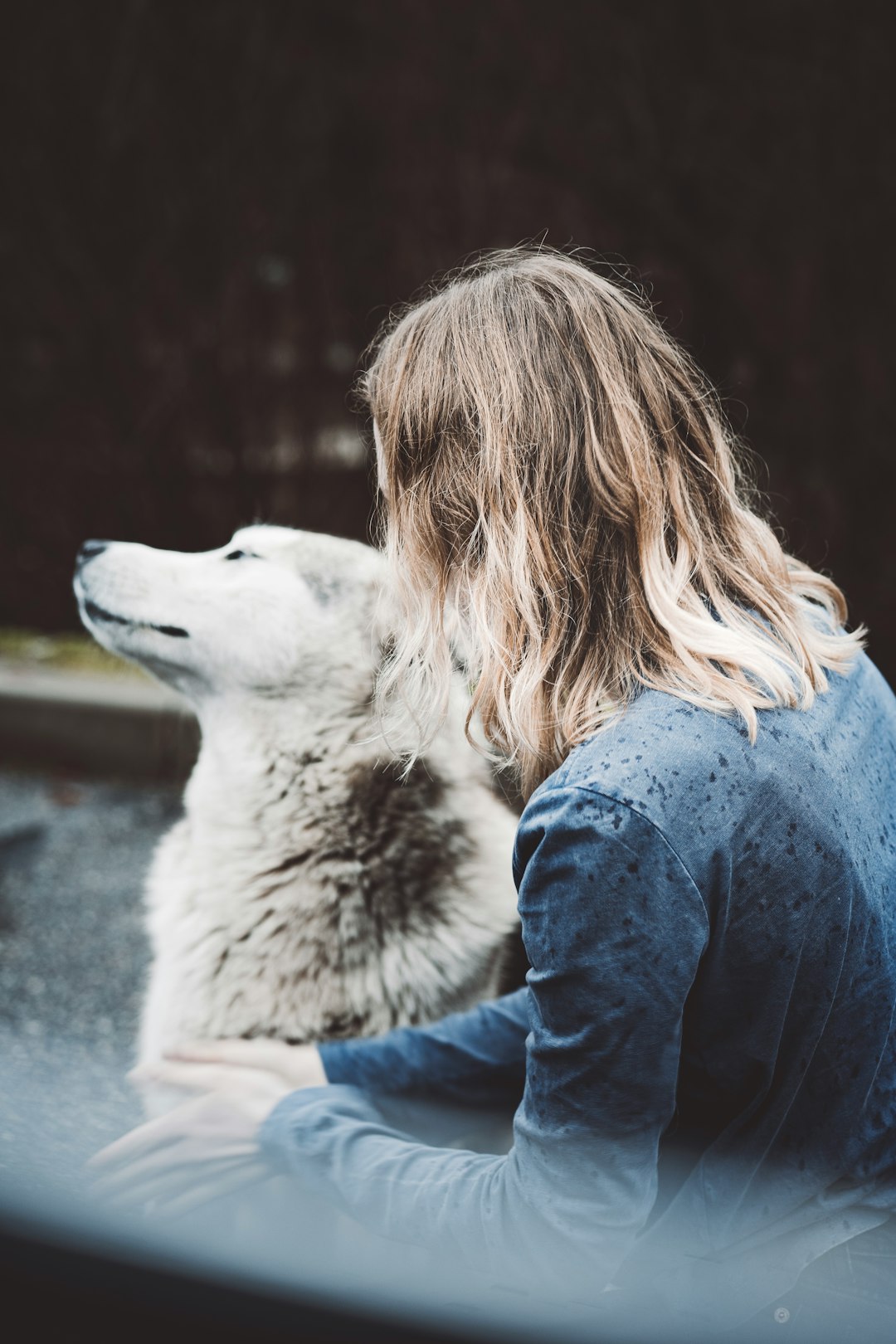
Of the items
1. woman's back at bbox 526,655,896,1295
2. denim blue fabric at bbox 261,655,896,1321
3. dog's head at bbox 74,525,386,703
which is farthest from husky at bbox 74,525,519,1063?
woman's back at bbox 526,655,896,1295

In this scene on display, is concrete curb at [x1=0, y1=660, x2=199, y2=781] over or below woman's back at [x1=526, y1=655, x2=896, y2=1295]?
below

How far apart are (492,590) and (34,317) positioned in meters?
5.74

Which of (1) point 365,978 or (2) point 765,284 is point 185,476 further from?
(1) point 365,978

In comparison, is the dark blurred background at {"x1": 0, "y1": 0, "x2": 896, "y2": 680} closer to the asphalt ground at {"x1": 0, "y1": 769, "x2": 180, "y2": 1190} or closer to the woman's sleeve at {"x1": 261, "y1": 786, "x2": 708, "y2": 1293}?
the asphalt ground at {"x1": 0, "y1": 769, "x2": 180, "y2": 1190}

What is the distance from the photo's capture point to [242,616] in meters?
2.00

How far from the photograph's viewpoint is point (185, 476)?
564 cm

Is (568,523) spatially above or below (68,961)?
above

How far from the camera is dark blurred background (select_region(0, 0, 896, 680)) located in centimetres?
420

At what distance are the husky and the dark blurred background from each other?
266cm

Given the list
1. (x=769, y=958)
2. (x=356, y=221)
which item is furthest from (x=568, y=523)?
(x=356, y=221)

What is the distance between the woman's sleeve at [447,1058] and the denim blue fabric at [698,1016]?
1.41 ft

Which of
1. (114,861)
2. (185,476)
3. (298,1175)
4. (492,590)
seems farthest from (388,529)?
(185,476)

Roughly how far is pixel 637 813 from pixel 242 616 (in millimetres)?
1234

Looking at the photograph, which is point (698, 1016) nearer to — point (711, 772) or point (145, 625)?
point (711, 772)
